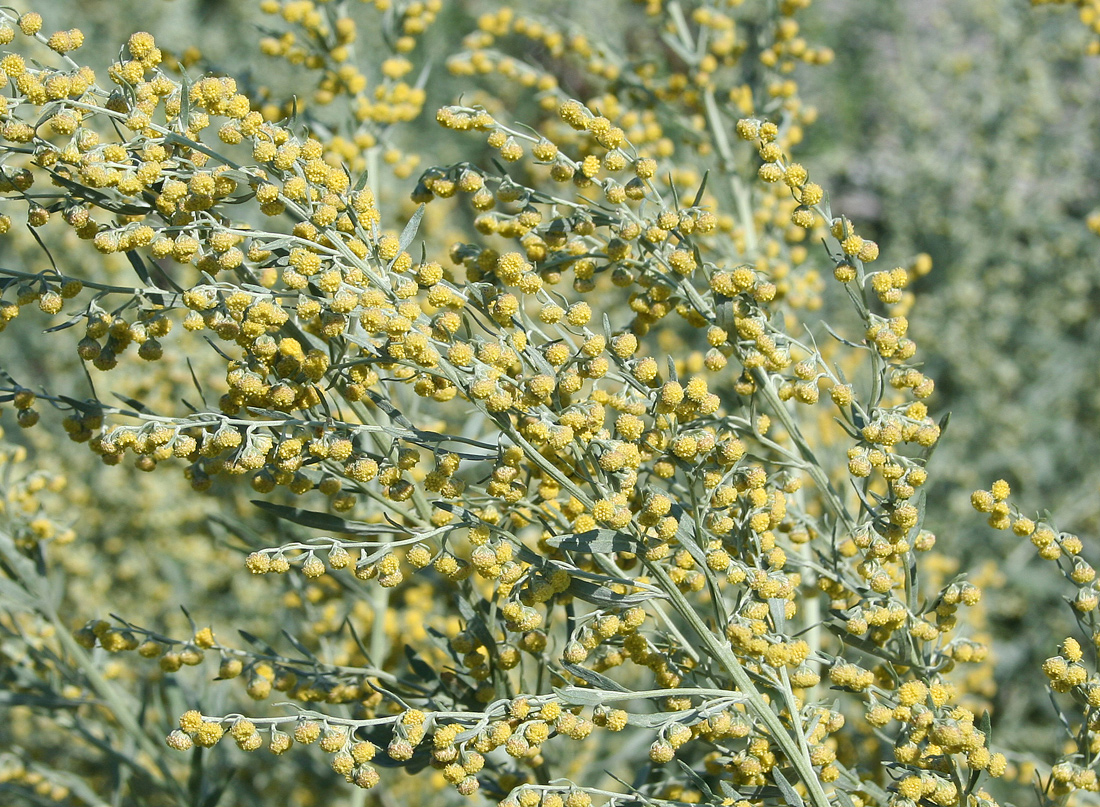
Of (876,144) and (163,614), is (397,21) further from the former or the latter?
(876,144)

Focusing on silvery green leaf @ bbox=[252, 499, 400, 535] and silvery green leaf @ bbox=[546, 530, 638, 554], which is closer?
silvery green leaf @ bbox=[546, 530, 638, 554]

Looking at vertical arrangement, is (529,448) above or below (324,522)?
above

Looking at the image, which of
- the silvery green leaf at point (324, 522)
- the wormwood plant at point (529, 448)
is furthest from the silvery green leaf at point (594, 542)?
the silvery green leaf at point (324, 522)

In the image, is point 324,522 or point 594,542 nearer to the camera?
point 594,542

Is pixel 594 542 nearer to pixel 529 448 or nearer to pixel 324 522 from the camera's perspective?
pixel 529 448

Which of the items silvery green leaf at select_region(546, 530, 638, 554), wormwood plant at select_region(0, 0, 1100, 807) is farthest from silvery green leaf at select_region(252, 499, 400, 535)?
silvery green leaf at select_region(546, 530, 638, 554)

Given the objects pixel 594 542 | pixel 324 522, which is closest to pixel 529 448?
pixel 594 542

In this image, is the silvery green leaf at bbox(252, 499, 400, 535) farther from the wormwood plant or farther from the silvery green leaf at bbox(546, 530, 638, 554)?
the silvery green leaf at bbox(546, 530, 638, 554)

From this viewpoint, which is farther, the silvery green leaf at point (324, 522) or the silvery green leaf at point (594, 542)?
the silvery green leaf at point (324, 522)

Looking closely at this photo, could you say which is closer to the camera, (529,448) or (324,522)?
(529,448)

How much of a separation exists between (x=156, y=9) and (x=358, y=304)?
23.5 ft

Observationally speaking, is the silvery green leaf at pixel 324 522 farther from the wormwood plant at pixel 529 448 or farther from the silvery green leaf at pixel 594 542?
the silvery green leaf at pixel 594 542

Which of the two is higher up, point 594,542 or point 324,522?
point 594,542

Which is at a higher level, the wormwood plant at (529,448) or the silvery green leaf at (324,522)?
the wormwood plant at (529,448)
